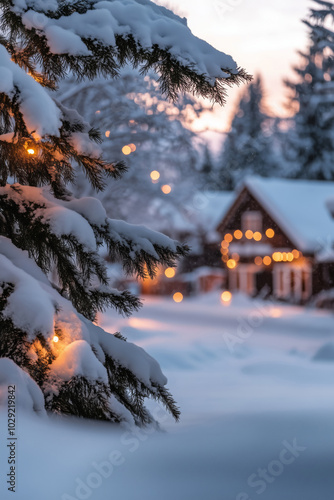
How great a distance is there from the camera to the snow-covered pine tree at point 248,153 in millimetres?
53344

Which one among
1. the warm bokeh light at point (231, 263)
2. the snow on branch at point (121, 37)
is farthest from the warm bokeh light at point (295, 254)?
the snow on branch at point (121, 37)

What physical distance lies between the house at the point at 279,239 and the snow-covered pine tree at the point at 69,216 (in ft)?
86.6

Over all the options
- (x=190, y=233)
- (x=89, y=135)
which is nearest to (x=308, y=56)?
(x=190, y=233)

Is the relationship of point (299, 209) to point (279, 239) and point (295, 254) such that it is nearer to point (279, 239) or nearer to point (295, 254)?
point (279, 239)

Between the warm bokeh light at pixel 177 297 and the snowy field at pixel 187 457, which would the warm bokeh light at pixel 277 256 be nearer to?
the warm bokeh light at pixel 177 297

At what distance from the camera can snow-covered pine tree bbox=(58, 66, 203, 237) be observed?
15.4 m

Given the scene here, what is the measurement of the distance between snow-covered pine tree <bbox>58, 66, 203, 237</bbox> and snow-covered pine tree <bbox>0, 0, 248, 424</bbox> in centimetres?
856

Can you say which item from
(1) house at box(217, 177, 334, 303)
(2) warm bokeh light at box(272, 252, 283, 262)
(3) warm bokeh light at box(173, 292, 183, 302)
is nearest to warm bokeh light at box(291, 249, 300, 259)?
(1) house at box(217, 177, 334, 303)

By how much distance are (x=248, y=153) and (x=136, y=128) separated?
122ft

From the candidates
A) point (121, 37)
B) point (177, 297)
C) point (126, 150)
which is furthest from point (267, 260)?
point (121, 37)

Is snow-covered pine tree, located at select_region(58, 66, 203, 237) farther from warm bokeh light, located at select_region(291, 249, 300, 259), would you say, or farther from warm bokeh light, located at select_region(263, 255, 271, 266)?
warm bokeh light, located at select_region(263, 255, 271, 266)

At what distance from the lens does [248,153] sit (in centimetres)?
5278

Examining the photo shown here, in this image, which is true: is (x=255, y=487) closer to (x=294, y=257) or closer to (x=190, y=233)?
(x=294, y=257)

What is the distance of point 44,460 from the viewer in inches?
→ 159
